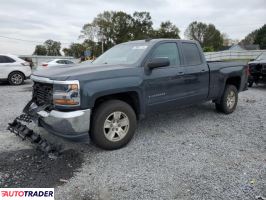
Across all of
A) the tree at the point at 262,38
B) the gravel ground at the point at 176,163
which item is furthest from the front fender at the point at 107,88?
the tree at the point at 262,38

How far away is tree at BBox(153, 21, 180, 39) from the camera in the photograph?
2643 inches

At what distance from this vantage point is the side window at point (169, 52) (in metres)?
5.01

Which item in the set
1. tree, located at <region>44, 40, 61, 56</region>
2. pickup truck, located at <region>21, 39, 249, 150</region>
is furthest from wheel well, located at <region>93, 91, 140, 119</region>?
tree, located at <region>44, 40, 61, 56</region>

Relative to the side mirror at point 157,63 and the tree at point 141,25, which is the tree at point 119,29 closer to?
the tree at point 141,25

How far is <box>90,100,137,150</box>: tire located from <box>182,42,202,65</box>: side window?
1.88 metres

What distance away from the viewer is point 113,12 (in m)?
67.9

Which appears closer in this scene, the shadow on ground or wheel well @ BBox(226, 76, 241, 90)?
the shadow on ground

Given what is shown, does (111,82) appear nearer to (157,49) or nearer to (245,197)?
(157,49)

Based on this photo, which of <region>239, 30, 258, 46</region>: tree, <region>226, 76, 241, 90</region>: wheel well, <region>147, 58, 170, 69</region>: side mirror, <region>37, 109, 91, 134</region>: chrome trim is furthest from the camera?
<region>239, 30, 258, 46</region>: tree

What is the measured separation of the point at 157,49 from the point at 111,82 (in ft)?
4.41

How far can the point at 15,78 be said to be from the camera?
13102 mm

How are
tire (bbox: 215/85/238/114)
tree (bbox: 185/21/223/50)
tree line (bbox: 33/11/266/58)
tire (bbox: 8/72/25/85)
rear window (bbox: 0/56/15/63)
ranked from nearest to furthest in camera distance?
tire (bbox: 215/85/238/114), rear window (bbox: 0/56/15/63), tire (bbox: 8/72/25/85), tree line (bbox: 33/11/266/58), tree (bbox: 185/21/223/50)

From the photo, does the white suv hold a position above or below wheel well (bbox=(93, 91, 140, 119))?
above

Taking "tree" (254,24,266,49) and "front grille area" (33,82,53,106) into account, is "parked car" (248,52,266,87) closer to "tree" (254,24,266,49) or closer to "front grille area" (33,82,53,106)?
"front grille area" (33,82,53,106)
